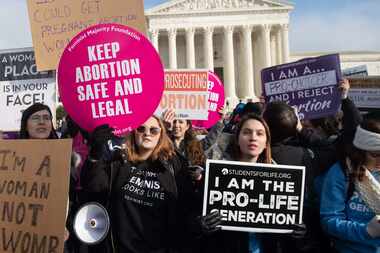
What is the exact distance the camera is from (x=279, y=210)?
3318mm

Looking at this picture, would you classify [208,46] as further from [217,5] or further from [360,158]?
[360,158]

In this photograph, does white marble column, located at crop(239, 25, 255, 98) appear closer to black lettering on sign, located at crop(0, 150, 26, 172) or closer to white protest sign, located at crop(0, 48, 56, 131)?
white protest sign, located at crop(0, 48, 56, 131)

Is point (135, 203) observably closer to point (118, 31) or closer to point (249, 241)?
point (249, 241)

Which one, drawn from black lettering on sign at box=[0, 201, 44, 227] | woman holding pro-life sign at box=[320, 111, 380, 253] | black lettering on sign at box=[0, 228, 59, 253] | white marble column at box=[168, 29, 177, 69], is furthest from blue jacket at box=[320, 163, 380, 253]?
white marble column at box=[168, 29, 177, 69]

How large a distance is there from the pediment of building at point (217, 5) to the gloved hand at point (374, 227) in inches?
2498

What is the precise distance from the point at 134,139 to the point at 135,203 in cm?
47

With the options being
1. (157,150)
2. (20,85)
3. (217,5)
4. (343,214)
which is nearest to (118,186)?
(157,150)

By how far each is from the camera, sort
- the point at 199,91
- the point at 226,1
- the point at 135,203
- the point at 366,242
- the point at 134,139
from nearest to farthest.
A: the point at 366,242, the point at 135,203, the point at 134,139, the point at 199,91, the point at 226,1

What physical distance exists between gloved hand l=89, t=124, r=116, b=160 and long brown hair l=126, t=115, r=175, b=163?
142 mm

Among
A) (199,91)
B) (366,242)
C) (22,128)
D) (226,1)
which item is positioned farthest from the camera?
(226,1)

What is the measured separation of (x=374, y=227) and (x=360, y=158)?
1.52 feet

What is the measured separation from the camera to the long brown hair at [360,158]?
10.9 feet

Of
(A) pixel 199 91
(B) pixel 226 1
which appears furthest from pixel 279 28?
(A) pixel 199 91

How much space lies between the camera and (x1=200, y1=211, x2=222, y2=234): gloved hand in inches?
126
